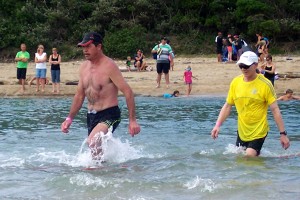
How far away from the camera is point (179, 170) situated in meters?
7.61

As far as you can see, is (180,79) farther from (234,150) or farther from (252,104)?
(252,104)

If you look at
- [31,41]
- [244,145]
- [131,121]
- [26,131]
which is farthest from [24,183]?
[31,41]

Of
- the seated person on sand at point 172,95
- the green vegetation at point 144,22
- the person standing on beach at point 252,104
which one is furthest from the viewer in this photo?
the green vegetation at point 144,22

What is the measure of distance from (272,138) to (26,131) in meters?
4.45

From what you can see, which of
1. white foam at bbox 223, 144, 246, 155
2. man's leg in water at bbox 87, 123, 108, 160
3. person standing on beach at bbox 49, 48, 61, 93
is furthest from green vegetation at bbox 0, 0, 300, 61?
man's leg in water at bbox 87, 123, 108, 160

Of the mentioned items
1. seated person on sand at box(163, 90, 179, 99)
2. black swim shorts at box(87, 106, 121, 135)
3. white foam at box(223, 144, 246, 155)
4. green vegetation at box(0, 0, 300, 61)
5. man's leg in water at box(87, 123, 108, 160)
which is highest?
green vegetation at box(0, 0, 300, 61)

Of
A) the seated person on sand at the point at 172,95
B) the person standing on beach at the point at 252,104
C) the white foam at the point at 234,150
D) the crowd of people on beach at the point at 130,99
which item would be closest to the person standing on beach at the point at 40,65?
the seated person on sand at the point at 172,95

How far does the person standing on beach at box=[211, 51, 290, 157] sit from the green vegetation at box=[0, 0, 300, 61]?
21825mm

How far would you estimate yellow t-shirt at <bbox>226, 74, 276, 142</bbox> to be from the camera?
732cm

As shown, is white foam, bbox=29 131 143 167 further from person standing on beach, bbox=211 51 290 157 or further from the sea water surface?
person standing on beach, bbox=211 51 290 157

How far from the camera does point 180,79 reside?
2105cm

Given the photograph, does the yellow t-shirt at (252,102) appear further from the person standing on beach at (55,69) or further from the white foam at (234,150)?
the person standing on beach at (55,69)

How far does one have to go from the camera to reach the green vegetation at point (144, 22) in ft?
99.0

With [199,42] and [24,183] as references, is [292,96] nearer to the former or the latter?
[24,183]
